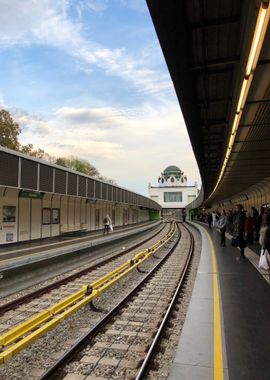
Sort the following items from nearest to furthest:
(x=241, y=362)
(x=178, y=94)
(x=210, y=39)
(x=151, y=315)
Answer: (x=241, y=362) < (x=210, y=39) < (x=178, y=94) < (x=151, y=315)

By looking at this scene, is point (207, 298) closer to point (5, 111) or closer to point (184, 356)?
point (184, 356)

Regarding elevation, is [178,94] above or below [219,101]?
below

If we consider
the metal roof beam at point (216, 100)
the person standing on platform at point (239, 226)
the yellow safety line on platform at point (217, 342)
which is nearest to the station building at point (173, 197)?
the person standing on platform at point (239, 226)

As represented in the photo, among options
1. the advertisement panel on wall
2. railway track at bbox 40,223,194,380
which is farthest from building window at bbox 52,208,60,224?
railway track at bbox 40,223,194,380

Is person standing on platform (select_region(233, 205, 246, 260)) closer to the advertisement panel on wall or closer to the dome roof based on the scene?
the advertisement panel on wall

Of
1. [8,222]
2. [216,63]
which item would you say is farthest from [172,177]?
[216,63]

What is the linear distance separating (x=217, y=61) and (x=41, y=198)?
14.2 m

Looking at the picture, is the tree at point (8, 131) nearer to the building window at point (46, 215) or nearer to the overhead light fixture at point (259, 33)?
the building window at point (46, 215)

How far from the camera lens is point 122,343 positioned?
574 centimetres

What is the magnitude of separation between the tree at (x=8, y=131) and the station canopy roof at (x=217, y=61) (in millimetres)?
29387

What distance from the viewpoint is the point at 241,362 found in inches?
169

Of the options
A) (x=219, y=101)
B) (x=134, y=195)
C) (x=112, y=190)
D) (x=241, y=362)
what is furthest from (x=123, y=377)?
(x=134, y=195)

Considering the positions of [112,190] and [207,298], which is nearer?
[207,298]

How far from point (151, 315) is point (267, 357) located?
3.27 metres
